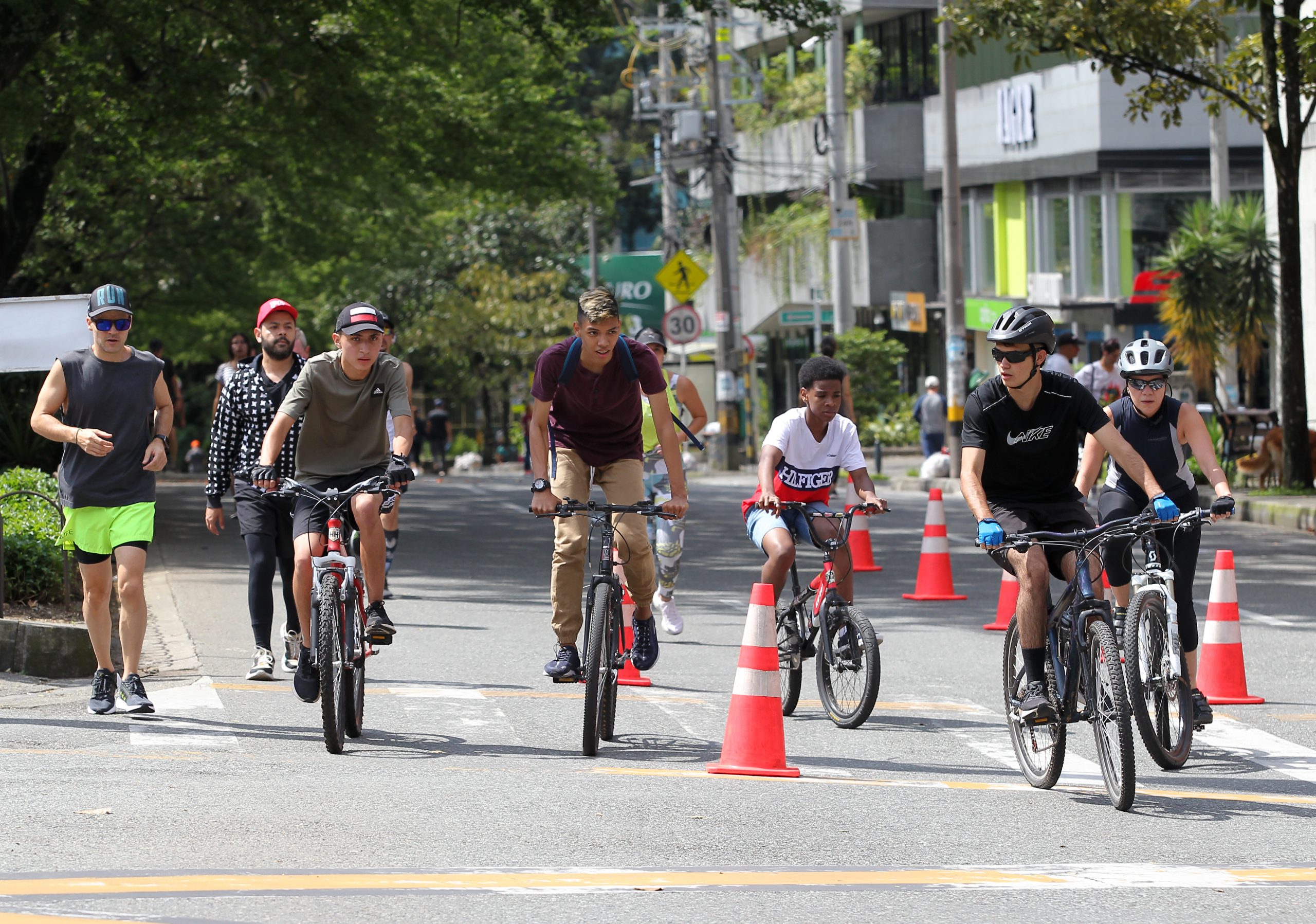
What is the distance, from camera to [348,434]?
28.6 ft

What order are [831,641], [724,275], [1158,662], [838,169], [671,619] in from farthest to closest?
[838,169] < [724,275] < [671,619] < [831,641] < [1158,662]

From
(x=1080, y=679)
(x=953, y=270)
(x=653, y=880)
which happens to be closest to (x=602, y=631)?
(x=1080, y=679)

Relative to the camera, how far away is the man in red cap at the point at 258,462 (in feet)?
31.9

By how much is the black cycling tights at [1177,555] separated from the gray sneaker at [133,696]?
14.7ft

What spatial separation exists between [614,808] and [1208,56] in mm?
18112

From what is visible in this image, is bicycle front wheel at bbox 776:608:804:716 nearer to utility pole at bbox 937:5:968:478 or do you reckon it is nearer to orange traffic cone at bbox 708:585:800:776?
orange traffic cone at bbox 708:585:800:776

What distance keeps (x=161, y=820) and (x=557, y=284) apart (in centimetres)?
4760

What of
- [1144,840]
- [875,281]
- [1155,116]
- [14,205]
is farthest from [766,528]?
[875,281]

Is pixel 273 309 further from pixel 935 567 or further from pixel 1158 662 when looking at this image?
pixel 935 567

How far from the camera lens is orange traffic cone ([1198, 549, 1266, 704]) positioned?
9477 millimetres

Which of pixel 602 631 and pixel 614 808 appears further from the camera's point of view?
pixel 602 631

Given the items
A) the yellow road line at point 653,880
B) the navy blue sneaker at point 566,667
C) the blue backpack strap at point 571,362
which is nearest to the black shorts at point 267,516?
the blue backpack strap at point 571,362

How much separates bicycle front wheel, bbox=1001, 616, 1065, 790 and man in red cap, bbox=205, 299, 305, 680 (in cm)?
373

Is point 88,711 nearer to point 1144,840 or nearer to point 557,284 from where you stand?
point 1144,840
